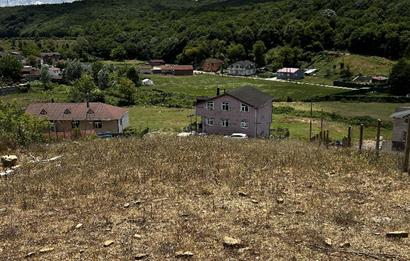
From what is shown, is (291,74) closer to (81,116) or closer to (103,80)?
(103,80)

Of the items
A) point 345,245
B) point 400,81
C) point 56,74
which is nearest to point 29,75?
point 56,74

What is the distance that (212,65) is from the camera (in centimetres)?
11169

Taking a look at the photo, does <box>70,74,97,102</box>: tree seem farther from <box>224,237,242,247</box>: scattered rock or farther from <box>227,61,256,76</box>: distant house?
<box>224,237,242,247</box>: scattered rock

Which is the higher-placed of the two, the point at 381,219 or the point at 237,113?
the point at 381,219

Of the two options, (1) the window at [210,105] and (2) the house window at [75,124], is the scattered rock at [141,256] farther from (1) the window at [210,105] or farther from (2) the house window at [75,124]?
(2) the house window at [75,124]

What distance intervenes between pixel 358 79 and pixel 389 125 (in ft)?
121

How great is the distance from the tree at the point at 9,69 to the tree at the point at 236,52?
53993 mm

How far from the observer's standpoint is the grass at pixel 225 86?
228 feet

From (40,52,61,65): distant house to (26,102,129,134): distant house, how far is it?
80038 mm

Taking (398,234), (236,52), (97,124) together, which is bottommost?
(97,124)

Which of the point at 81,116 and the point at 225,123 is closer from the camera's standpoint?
the point at 225,123

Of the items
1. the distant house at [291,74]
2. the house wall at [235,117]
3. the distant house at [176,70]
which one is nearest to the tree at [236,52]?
the distant house at [176,70]

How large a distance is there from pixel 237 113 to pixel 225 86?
43190 mm

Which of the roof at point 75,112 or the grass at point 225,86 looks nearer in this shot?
the roof at point 75,112
